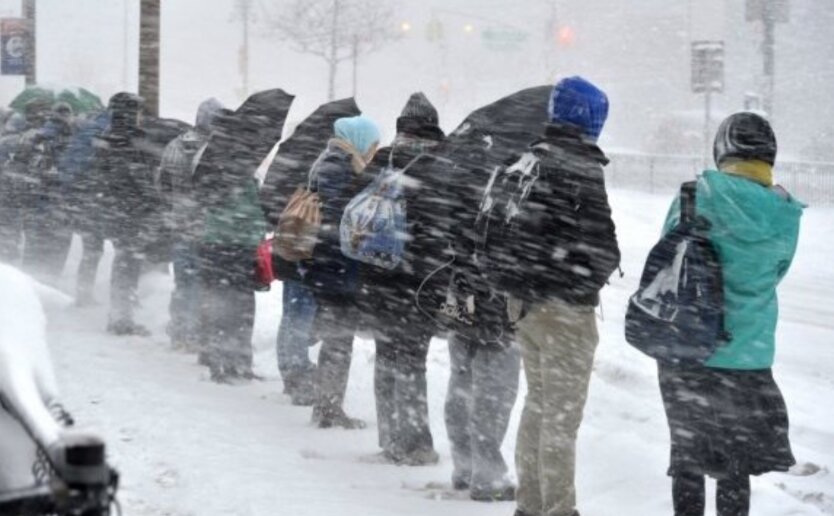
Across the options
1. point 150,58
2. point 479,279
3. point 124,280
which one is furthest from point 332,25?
point 479,279

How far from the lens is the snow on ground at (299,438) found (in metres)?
5.67

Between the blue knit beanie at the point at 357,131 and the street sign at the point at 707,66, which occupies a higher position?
the street sign at the point at 707,66

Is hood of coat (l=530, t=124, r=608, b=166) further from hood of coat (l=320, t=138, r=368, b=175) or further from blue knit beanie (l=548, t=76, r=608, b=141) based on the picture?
hood of coat (l=320, t=138, r=368, b=175)

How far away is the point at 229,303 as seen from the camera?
8.29 meters

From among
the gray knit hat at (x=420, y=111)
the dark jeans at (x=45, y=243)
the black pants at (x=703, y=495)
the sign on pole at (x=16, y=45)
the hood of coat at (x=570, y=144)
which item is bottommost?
the black pants at (x=703, y=495)

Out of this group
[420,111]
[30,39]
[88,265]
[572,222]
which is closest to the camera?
[572,222]

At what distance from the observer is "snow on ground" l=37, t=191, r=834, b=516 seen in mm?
5672

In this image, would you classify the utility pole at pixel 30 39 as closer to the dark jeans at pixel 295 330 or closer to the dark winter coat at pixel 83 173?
the dark winter coat at pixel 83 173

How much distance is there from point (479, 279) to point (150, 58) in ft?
26.3

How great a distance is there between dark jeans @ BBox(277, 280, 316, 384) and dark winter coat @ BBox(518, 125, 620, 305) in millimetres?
2950

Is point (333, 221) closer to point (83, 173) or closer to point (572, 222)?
point (572, 222)

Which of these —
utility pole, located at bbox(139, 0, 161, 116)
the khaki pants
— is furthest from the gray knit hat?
utility pole, located at bbox(139, 0, 161, 116)

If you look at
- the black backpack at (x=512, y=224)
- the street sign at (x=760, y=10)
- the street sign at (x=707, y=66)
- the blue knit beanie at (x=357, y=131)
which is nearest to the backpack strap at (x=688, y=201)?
the black backpack at (x=512, y=224)

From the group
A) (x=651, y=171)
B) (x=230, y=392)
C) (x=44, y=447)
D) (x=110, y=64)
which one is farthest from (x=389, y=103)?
(x=44, y=447)
